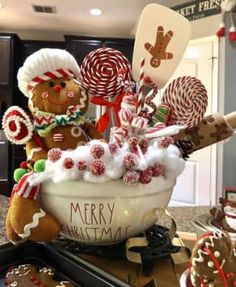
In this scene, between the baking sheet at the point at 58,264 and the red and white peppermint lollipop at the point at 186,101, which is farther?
the red and white peppermint lollipop at the point at 186,101

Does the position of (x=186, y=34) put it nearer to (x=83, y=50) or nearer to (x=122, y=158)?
(x=122, y=158)

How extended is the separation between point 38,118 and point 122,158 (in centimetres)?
19

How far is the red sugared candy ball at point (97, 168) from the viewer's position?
0.54m

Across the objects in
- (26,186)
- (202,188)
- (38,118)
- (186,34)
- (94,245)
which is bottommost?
(202,188)

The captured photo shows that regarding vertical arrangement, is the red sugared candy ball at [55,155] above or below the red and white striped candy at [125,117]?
below

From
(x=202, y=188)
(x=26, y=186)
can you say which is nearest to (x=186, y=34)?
(x=26, y=186)

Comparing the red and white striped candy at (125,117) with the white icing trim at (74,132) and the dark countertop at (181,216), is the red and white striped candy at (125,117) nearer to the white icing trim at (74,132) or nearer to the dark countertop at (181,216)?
the white icing trim at (74,132)

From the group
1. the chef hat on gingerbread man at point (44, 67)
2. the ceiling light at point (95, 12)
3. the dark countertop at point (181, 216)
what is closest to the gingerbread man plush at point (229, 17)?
the ceiling light at point (95, 12)

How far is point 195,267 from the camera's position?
40 centimetres

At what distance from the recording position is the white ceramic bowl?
563 mm

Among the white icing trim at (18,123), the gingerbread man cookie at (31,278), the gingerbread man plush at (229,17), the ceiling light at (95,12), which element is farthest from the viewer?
the ceiling light at (95,12)

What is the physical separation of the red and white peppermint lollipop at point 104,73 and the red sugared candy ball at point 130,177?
173 millimetres

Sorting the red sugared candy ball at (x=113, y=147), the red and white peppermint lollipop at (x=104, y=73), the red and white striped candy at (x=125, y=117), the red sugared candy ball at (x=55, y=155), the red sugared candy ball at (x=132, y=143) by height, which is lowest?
the red sugared candy ball at (x=55, y=155)

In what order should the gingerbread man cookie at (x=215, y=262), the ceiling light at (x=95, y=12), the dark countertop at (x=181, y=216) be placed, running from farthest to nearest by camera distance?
the ceiling light at (x=95, y=12) < the dark countertop at (x=181, y=216) < the gingerbread man cookie at (x=215, y=262)
